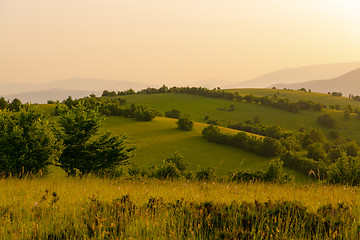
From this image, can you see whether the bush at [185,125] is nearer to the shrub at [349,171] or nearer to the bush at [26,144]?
the bush at [26,144]

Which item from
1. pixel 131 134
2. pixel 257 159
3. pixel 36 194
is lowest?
pixel 257 159

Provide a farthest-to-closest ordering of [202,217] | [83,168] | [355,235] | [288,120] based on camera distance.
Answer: [288,120] < [83,168] < [202,217] < [355,235]

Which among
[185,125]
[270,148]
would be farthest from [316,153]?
[185,125]

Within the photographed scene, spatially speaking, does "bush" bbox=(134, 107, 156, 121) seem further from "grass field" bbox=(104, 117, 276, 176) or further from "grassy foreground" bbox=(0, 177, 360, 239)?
"grassy foreground" bbox=(0, 177, 360, 239)

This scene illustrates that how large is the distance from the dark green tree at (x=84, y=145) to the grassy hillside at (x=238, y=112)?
10848cm

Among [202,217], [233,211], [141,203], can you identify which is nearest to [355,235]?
[233,211]

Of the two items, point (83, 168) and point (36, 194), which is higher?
point (36, 194)

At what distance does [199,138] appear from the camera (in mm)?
94500

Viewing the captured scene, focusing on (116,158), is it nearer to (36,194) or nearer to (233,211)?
(36,194)

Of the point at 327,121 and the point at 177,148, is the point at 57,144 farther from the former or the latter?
the point at 327,121

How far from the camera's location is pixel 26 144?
2603 cm

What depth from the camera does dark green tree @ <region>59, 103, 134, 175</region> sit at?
3069 cm

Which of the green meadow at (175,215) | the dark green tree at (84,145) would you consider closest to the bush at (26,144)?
the dark green tree at (84,145)

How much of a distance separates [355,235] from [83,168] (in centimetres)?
2929
